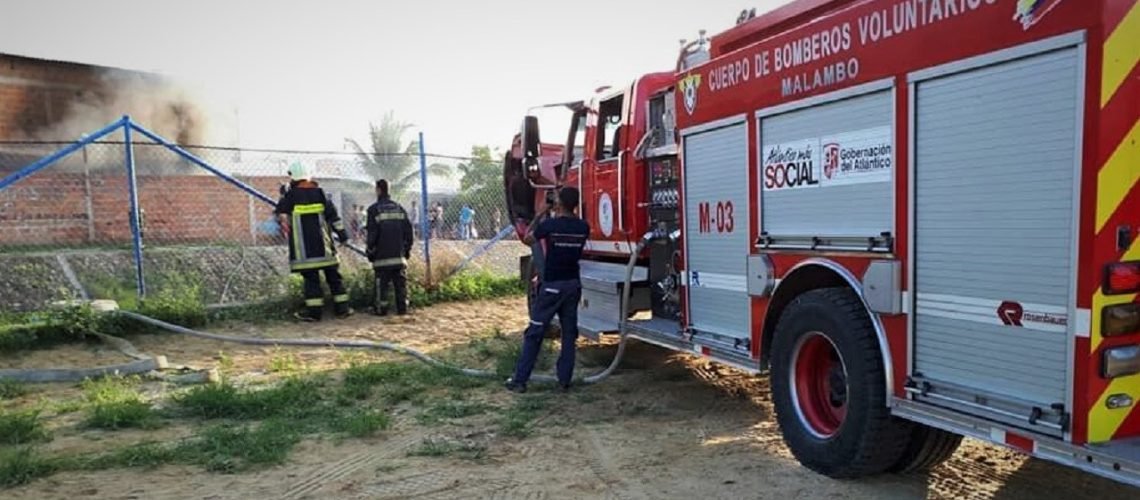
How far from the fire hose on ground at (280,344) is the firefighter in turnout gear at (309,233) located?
1009 millimetres

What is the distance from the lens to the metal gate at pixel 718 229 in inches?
190

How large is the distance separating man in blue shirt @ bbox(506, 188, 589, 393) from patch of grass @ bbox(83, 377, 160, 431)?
8.75ft

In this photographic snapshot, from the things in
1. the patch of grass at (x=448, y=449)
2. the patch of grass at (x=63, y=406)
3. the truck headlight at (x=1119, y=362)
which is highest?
the truck headlight at (x=1119, y=362)

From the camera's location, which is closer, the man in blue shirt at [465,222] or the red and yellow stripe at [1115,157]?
the red and yellow stripe at [1115,157]

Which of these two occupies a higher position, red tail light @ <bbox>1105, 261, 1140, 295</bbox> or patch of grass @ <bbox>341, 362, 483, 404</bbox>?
red tail light @ <bbox>1105, 261, 1140, 295</bbox>

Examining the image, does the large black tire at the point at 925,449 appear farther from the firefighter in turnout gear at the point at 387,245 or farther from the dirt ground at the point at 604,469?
the firefighter in turnout gear at the point at 387,245

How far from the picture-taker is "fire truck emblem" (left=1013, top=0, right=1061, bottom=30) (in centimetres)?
286

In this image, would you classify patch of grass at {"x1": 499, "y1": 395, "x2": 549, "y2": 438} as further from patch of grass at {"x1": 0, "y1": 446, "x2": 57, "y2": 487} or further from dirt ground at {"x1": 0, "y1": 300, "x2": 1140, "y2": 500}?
patch of grass at {"x1": 0, "y1": 446, "x2": 57, "y2": 487}

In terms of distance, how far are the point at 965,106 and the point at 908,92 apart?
0.31 metres

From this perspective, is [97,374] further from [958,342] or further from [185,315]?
[958,342]

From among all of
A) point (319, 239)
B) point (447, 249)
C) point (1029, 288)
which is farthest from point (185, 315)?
point (1029, 288)

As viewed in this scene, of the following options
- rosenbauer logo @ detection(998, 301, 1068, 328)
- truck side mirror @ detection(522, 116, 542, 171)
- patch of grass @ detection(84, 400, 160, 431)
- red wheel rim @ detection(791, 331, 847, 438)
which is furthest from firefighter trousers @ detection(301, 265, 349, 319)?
rosenbauer logo @ detection(998, 301, 1068, 328)

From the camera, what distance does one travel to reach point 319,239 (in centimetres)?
902

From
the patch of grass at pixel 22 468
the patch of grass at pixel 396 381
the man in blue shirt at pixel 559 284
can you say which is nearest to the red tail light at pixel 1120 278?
the man in blue shirt at pixel 559 284
